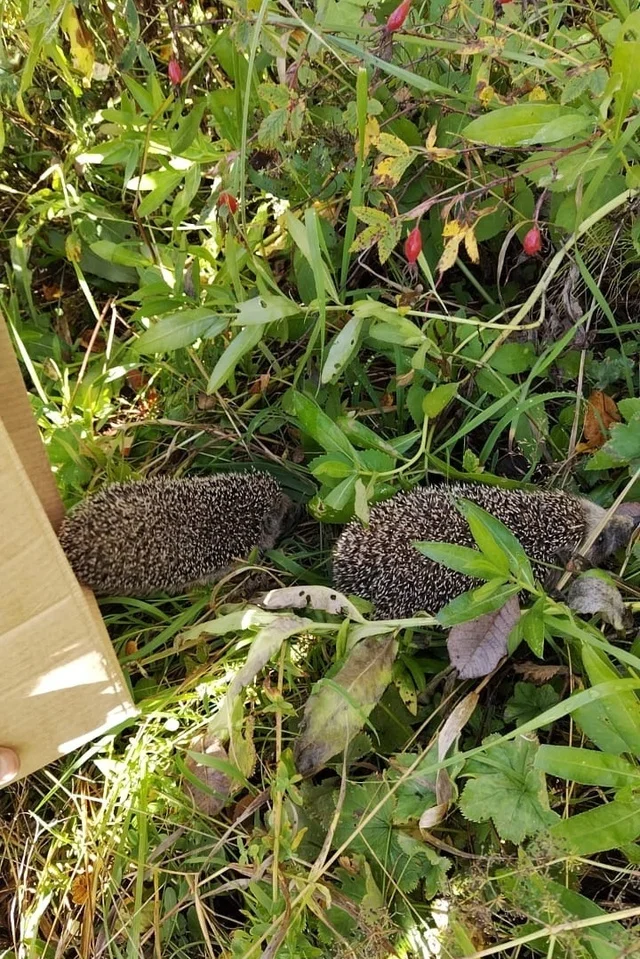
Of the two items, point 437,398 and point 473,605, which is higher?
point 437,398

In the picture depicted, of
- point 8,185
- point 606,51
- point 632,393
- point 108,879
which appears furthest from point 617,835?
point 8,185

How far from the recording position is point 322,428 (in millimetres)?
2238

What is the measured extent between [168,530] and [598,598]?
1442 millimetres

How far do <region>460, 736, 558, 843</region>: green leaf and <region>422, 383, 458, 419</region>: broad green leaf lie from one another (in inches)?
37.0

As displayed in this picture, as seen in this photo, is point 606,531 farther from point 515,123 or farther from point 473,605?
point 515,123

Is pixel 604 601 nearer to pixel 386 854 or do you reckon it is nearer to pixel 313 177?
pixel 386 854

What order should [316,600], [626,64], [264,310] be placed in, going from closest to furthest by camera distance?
[626,64] < [264,310] < [316,600]

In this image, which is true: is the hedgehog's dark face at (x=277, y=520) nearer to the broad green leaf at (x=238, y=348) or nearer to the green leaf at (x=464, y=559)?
the broad green leaf at (x=238, y=348)

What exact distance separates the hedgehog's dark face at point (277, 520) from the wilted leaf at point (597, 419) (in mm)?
1064

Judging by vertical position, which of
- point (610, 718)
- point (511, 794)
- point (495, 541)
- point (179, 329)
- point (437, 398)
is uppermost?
point (179, 329)

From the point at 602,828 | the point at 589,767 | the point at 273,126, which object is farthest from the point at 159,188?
the point at 602,828

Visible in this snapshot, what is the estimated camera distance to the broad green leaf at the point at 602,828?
1.53m

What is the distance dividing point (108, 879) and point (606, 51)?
9.03ft

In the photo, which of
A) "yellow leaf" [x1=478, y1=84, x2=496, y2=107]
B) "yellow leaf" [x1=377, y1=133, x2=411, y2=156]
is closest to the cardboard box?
"yellow leaf" [x1=377, y1=133, x2=411, y2=156]
